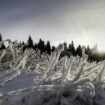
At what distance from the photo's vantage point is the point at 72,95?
3.42 m

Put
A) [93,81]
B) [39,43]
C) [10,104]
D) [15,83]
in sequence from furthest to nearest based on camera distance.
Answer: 1. [39,43]
2. [15,83]
3. [93,81]
4. [10,104]

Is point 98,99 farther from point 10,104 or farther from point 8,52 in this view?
point 8,52

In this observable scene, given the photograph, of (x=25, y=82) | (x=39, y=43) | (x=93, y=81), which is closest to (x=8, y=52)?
(x=25, y=82)

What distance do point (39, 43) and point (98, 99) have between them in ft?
244

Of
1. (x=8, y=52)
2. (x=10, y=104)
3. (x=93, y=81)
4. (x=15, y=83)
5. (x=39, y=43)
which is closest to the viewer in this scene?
(x=10, y=104)

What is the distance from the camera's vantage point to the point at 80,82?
354 centimetres

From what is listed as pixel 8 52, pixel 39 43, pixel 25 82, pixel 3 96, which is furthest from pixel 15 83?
pixel 39 43

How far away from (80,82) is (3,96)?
89cm

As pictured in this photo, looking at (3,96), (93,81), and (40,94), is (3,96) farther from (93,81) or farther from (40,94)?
(93,81)

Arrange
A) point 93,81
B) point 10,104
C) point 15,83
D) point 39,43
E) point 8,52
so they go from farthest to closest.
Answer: point 39,43 → point 8,52 → point 15,83 → point 93,81 → point 10,104

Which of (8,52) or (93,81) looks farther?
(8,52)

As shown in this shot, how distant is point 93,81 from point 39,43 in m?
74.1

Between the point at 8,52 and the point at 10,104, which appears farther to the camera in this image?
the point at 8,52

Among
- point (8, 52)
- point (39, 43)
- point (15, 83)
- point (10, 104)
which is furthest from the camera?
point (39, 43)
